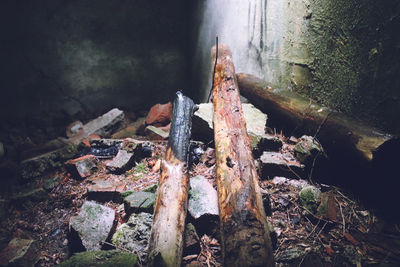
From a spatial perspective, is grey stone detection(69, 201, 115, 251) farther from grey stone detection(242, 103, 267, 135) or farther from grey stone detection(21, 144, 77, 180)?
grey stone detection(242, 103, 267, 135)

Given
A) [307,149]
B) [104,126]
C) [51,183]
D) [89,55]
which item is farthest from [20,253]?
[89,55]

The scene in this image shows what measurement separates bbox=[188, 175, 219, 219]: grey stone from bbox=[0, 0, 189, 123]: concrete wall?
12.3 feet

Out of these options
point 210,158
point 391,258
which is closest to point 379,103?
point 391,258

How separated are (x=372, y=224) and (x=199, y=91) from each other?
13.3ft

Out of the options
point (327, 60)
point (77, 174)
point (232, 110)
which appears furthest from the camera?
point (77, 174)

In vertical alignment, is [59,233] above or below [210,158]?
below

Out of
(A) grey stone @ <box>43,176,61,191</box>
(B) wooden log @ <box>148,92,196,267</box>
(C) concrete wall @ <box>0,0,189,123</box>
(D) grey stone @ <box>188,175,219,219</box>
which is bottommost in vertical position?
(A) grey stone @ <box>43,176,61,191</box>

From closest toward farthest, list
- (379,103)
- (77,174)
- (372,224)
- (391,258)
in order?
(391,258)
(372,224)
(379,103)
(77,174)

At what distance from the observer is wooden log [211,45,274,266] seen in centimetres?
108

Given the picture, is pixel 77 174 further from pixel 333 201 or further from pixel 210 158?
pixel 333 201

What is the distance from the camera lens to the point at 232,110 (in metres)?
2.23

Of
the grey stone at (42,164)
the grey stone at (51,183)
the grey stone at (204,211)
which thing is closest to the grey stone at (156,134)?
the grey stone at (42,164)

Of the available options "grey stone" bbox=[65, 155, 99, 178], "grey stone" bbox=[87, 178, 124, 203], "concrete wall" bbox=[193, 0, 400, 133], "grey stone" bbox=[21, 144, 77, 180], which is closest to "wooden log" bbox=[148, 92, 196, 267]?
"grey stone" bbox=[87, 178, 124, 203]

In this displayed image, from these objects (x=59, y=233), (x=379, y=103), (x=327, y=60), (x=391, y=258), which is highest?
(x=327, y=60)
